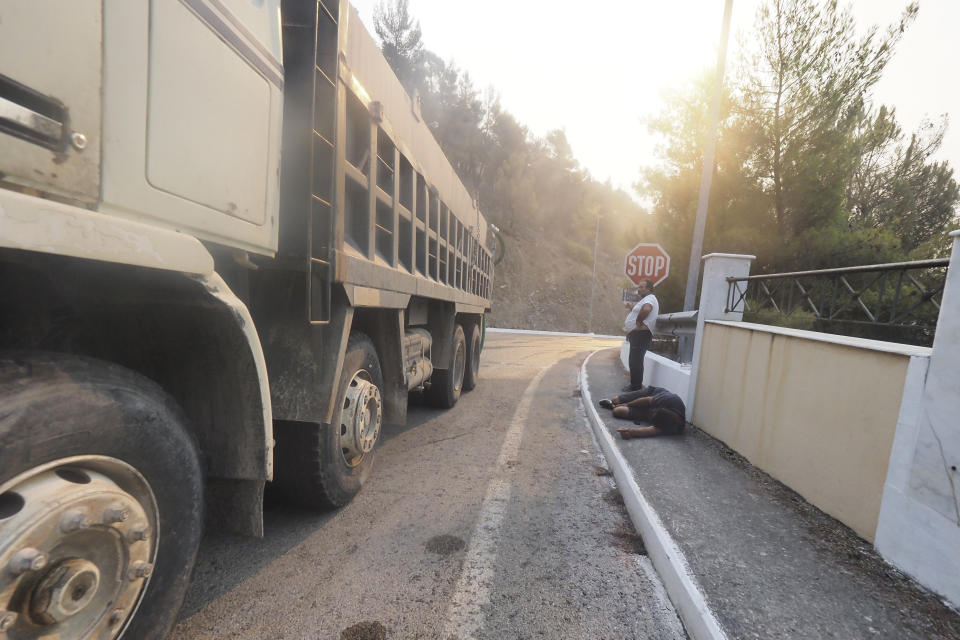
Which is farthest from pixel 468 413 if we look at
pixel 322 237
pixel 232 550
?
pixel 322 237

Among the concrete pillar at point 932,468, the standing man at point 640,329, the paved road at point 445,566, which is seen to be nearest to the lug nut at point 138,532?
the paved road at point 445,566

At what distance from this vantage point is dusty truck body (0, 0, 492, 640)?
1078 millimetres

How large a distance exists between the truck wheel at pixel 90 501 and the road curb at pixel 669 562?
→ 79.8 inches

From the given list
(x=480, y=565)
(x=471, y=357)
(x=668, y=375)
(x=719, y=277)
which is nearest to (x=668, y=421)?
(x=719, y=277)

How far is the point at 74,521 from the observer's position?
44.0 inches

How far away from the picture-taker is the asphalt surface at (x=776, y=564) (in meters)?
2.06

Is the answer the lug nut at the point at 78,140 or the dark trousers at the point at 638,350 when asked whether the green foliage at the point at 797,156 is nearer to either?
the dark trousers at the point at 638,350

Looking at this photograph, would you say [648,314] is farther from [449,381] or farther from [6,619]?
[6,619]

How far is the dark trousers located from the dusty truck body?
4937 millimetres

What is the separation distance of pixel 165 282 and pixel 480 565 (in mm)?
1968

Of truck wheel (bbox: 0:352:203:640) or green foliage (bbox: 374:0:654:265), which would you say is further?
green foliage (bbox: 374:0:654:265)

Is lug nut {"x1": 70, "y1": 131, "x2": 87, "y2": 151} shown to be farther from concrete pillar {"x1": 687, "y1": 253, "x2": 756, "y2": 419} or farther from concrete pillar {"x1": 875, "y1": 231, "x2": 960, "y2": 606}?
concrete pillar {"x1": 687, "y1": 253, "x2": 756, "y2": 419}

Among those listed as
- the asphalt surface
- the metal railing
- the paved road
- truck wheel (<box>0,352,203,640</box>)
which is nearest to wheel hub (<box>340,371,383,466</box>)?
the paved road

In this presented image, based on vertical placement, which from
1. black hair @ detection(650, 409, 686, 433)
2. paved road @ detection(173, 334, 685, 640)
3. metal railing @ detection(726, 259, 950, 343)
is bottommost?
paved road @ detection(173, 334, 685, 640)
